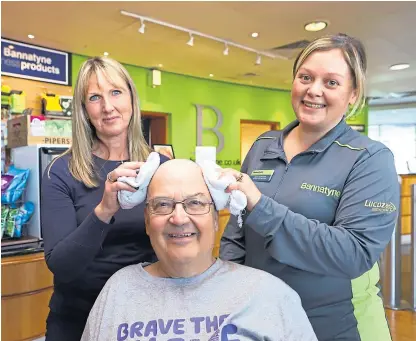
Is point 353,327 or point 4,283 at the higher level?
point 353,327

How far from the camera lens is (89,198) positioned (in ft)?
4.57

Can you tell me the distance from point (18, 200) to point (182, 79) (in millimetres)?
4190

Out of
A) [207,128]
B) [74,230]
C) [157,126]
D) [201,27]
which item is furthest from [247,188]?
[207,128]

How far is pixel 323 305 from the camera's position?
1.21m

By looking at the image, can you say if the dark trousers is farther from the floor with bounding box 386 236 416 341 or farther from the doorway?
the doorway

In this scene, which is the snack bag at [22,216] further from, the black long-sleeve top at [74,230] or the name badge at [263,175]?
the name badge at [263,175]

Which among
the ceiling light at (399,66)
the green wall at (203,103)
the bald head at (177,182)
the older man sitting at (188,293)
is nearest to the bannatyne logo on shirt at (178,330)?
the older man sitting at (188,293)

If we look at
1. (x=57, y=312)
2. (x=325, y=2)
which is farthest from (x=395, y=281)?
(x=57, y=312)

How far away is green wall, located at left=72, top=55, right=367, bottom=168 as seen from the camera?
632 cm

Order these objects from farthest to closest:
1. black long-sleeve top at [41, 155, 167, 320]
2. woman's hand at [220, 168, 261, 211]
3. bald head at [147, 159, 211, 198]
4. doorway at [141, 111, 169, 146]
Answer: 1. doorway at [141, 111, 169, 146]
2. black long-sleeve top at [41, 155, 167, 320]
3. bald head at [147, 159, 211, 198]
4. woman's hand at [220, 168, 261, 211]

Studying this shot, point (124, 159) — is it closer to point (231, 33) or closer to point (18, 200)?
point (18, 200)

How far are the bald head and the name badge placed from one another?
215mm

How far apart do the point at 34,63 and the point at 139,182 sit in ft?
14.3

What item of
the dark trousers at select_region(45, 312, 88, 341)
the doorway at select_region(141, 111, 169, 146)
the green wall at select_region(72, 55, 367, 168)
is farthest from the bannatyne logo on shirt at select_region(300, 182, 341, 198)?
the doorway at select_region(141, 111, 169, 146)
